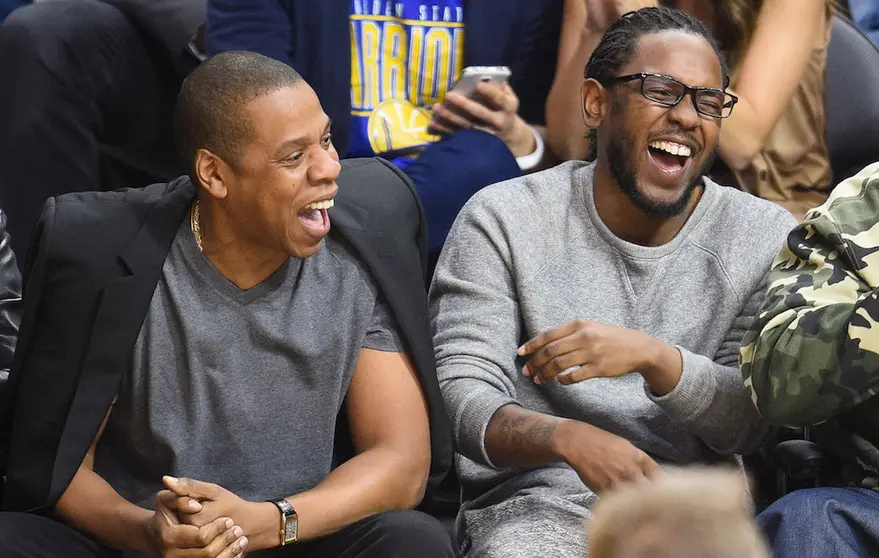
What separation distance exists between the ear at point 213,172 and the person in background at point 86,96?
35.4 inches

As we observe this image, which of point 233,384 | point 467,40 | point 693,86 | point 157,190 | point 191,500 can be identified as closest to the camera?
point 191,500

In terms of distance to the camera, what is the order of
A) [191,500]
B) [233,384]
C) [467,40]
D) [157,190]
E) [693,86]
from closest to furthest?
[191,500] → [233,384] → [157,190] → [693,86] → [467,40]

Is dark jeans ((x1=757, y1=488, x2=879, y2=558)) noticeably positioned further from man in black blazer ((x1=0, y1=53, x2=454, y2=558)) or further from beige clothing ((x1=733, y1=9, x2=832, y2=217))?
beige clothing ((x1=733, y1=9, x2=832, y2=217))

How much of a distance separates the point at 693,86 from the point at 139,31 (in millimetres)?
1432

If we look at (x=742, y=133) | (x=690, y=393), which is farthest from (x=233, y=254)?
(x=742, y=133)

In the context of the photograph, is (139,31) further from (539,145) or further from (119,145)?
(539,145)

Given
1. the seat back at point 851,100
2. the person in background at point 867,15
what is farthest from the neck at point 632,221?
the person in background at point 867,15

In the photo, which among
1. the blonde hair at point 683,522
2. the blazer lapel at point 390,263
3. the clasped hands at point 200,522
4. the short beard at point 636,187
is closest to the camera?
the blonde hair at point 683,522

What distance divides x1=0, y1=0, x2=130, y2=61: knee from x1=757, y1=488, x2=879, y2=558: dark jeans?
1960mm

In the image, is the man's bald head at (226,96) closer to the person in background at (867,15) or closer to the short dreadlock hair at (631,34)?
the short dreadlock hair at (631,34)

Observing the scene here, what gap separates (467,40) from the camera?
3.28 metres

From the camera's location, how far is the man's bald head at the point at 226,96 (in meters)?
2.44

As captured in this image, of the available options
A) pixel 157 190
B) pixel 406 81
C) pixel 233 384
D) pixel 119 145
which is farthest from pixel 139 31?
pixel 233 384

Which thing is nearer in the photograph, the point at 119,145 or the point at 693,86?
the point at 693,86
